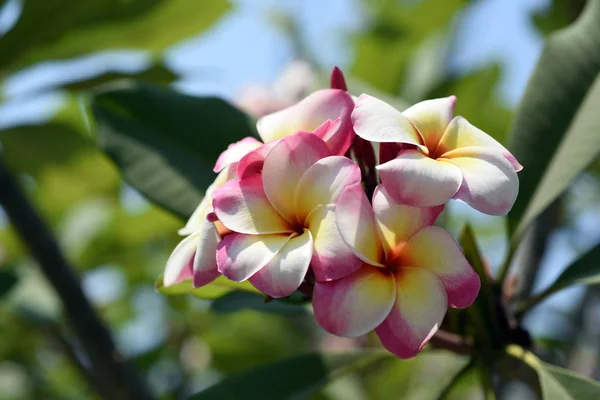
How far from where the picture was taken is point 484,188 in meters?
0.70

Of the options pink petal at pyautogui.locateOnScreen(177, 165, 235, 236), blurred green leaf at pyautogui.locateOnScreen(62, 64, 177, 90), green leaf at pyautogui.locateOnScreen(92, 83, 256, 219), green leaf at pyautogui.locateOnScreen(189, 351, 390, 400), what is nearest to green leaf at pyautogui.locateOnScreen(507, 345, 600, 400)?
green leaf at pyautogui.locateOnScreen(189, 351, 390, 400)

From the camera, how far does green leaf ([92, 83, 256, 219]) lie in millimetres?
1155

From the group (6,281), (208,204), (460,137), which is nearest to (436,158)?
(460,137)

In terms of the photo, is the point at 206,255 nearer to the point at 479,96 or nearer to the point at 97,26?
the point at 97,26

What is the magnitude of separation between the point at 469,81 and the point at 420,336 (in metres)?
1.14

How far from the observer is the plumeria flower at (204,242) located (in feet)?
2.44

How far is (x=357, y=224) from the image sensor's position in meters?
0.69

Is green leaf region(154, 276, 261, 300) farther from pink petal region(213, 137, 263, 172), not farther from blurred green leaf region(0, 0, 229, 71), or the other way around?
blurred green leaf region(0, 0, 229, 71)

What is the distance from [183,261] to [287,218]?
0.44 feet

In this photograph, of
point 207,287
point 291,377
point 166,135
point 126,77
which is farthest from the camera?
point 126,77

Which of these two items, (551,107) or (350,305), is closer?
(350,305)

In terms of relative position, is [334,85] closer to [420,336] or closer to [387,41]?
[420,336]

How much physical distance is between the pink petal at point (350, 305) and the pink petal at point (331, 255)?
0.04ft

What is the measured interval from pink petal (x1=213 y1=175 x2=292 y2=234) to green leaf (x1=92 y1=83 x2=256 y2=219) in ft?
1.31
